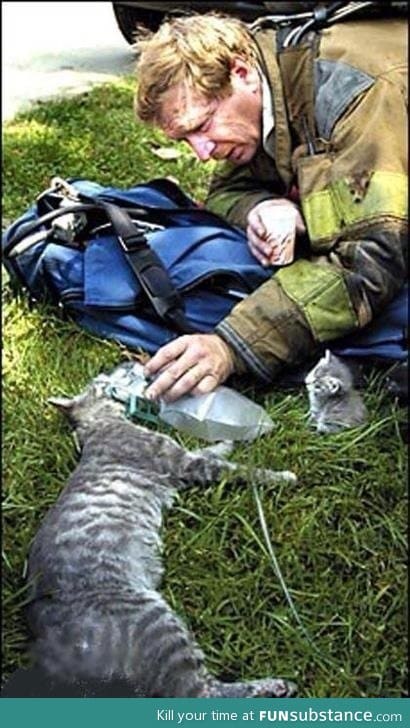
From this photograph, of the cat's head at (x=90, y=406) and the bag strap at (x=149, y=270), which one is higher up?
the bag strap at (x=149, y=270)

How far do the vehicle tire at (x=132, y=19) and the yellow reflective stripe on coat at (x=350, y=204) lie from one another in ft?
1.29

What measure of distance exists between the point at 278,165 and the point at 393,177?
0.24m

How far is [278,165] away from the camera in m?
2.06

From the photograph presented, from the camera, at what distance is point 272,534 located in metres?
1.74

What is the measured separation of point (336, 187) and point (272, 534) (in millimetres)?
533

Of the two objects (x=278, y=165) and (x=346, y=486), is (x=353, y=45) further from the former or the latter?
(x=346, y=486)

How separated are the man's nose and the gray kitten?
14.5 inches

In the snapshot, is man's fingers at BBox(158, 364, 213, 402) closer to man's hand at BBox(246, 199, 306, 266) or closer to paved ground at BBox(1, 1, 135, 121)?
man's hand at BBox(246, 199, 306, 266)

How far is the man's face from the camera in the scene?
1986 mm

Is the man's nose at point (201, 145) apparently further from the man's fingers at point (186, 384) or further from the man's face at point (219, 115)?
the man's fingers at point (186, 384)

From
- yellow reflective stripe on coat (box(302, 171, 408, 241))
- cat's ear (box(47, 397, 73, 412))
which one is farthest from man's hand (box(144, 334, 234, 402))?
yellow reflective stripe on coat (box(302, 171, 408, 241))

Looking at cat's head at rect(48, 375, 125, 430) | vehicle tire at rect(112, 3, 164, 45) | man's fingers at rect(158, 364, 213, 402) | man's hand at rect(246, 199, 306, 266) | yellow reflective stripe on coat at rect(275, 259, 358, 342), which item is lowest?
cat's head at rect(48, 375, 125, 430)

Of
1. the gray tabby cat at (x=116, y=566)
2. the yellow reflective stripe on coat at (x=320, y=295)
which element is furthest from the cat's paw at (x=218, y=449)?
the yellow reflective stripe on coat at (x=320, y=295)

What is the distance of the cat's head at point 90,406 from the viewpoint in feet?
6.08
